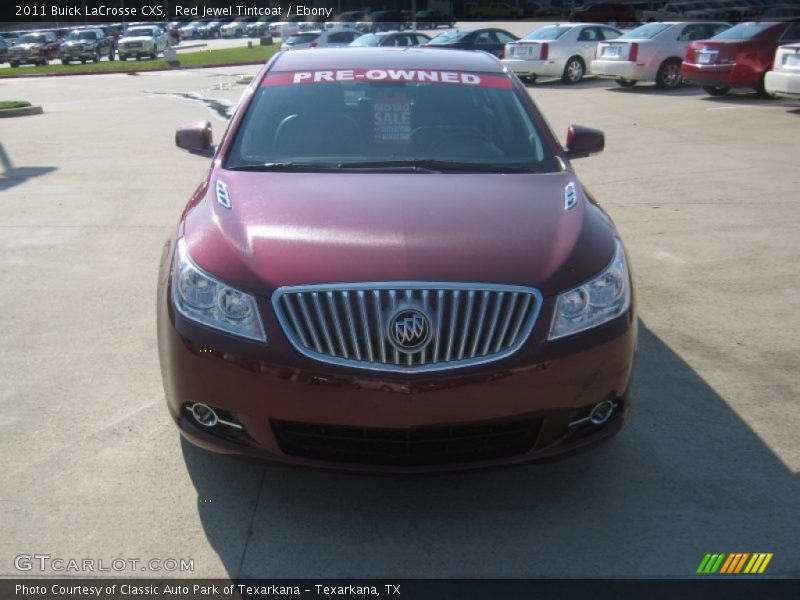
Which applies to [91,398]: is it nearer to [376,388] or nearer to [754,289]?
[376,388]

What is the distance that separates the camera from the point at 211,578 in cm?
330

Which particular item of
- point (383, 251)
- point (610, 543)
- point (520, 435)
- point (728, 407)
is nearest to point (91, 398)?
point (383, 251)

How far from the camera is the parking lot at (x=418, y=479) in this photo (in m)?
3.48

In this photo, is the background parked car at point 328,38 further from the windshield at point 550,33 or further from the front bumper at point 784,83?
the front bumper at point 784,83

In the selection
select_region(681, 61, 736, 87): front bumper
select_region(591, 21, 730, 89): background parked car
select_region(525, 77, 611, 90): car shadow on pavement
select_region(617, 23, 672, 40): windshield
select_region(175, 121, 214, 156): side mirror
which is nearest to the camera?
select_region(175, 121, 214, 156): side mirror

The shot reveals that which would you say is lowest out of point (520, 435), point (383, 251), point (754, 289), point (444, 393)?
point (754, 289)

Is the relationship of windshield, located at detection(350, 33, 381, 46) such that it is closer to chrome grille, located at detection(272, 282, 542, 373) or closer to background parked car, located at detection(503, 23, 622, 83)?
background parked car, located at detection(503, 23, 622, 83)

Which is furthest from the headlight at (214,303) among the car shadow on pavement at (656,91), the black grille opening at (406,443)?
the car shadow on pavement at (656,91)

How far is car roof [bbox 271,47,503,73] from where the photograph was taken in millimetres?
5457

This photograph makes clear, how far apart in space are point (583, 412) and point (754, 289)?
3.46 m

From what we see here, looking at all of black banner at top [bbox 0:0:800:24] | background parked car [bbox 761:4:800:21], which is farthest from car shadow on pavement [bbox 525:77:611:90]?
black banner at top [bbox 0:0:800:24]

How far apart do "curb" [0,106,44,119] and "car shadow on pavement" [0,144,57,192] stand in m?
6.37

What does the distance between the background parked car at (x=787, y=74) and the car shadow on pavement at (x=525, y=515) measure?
12497 mm

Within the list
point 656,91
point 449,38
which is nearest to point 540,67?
point 449,38
